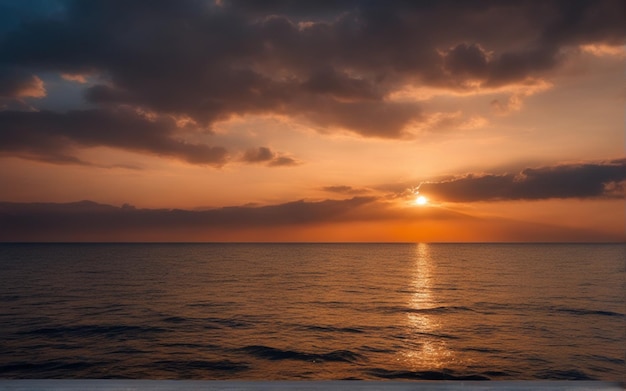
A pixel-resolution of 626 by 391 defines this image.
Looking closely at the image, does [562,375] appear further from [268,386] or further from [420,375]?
[268,386]

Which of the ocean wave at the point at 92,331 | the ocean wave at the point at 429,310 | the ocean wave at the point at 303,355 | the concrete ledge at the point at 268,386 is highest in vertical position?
the concrete ledge at the point at 268,386

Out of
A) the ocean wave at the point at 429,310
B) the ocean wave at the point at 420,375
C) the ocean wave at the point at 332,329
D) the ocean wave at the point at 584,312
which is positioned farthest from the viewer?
the ocean wave at the point at 429,310

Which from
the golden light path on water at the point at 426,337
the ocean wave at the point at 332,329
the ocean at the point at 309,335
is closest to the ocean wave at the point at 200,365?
the ocean at the point at 309,335

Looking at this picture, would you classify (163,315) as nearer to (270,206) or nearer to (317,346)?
(317,346)

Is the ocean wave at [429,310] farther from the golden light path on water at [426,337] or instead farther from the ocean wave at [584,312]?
the ocean wave at [584,312]

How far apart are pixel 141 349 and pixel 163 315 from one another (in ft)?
15.2

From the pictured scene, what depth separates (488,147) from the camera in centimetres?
5903

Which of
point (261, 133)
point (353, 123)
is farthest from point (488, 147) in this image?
point (261, 133)

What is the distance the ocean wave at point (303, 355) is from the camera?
8.02 meters

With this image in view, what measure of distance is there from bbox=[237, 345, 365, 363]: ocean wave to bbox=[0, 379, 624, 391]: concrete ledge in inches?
245

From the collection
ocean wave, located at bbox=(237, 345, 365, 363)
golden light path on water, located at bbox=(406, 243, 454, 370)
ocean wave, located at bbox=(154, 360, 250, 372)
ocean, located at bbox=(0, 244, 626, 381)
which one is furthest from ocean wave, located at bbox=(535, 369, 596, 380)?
ocean wave, located at bbox=(154, 360, 250, 372)

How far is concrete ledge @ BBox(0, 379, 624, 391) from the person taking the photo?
181cm

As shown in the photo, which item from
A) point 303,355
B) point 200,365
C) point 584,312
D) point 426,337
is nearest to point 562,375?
point 426,337

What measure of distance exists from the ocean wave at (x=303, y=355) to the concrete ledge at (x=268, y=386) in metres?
6.23
